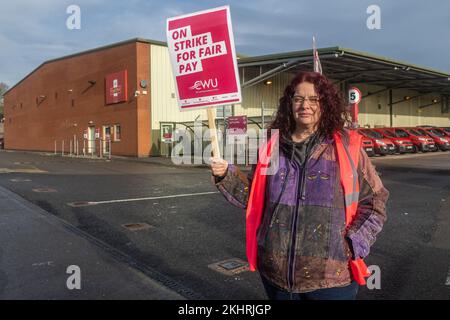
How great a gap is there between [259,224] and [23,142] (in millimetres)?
51956

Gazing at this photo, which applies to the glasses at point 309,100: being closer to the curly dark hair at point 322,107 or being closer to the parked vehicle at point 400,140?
the curly dark hair at point 322,107

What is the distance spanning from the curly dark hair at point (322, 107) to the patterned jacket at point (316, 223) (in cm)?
11

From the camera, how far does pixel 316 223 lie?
2424mm

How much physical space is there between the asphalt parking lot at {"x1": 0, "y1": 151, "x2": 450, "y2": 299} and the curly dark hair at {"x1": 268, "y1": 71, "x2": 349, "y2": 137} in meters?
2.29

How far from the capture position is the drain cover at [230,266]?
203 inches

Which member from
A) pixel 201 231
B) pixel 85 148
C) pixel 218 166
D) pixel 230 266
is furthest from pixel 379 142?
pixel 218 166

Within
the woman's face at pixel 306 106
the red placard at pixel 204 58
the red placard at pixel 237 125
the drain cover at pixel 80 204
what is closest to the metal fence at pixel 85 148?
the red placard at pixel 237 125

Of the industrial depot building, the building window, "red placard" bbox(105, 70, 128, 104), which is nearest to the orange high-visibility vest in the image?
the industrial depot building

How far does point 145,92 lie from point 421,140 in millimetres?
18186

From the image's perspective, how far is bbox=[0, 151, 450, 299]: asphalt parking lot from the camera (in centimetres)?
473

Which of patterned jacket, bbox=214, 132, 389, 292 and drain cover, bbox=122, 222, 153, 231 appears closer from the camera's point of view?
patterned jacket, bbox=214, 132, 389, 292

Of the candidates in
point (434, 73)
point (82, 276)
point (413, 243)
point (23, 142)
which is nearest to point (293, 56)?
point (434, 73)

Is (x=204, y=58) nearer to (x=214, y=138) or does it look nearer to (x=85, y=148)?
(x=214, y=138)

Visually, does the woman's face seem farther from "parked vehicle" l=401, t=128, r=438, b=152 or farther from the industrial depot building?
"parked vehicle" l=401, t=128, r=438, b=152
